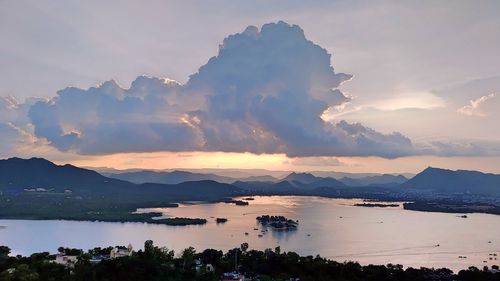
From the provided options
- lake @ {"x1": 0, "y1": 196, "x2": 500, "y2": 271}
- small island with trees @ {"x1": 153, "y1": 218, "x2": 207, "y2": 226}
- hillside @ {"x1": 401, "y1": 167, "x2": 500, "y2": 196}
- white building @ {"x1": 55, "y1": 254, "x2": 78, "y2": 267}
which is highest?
hillside @ {"x1": 401, "y1": 167, "x2": 500, "y2": 196}

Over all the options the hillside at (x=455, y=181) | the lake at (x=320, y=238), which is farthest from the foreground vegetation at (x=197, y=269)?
the hillside at (x=455, y=181)

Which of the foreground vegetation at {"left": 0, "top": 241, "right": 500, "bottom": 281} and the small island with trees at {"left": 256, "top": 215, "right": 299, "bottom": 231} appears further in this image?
the small island with trees at {"left": 256, "top": 215, "right": 299, "bottom": 231}

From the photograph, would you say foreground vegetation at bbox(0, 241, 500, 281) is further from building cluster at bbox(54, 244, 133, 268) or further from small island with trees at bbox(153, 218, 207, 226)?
small island with trees at bbox(153, 218, 207, 226)

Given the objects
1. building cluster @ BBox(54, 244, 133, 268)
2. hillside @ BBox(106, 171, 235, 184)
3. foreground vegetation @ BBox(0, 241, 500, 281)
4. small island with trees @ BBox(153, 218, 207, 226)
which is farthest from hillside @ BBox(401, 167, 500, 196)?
building cluster @ BBox(54, 244, 133, 268)

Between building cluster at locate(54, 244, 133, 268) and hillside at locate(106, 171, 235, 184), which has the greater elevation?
hillside at locate(106, 171, 235, 184)

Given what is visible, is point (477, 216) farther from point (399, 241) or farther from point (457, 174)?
point (457, 174)

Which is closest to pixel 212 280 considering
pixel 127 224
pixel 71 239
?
pixel 71 239

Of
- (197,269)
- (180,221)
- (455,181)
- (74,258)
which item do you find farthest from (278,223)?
(455,181)

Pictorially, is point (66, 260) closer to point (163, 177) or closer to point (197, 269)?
point (197, 269)
